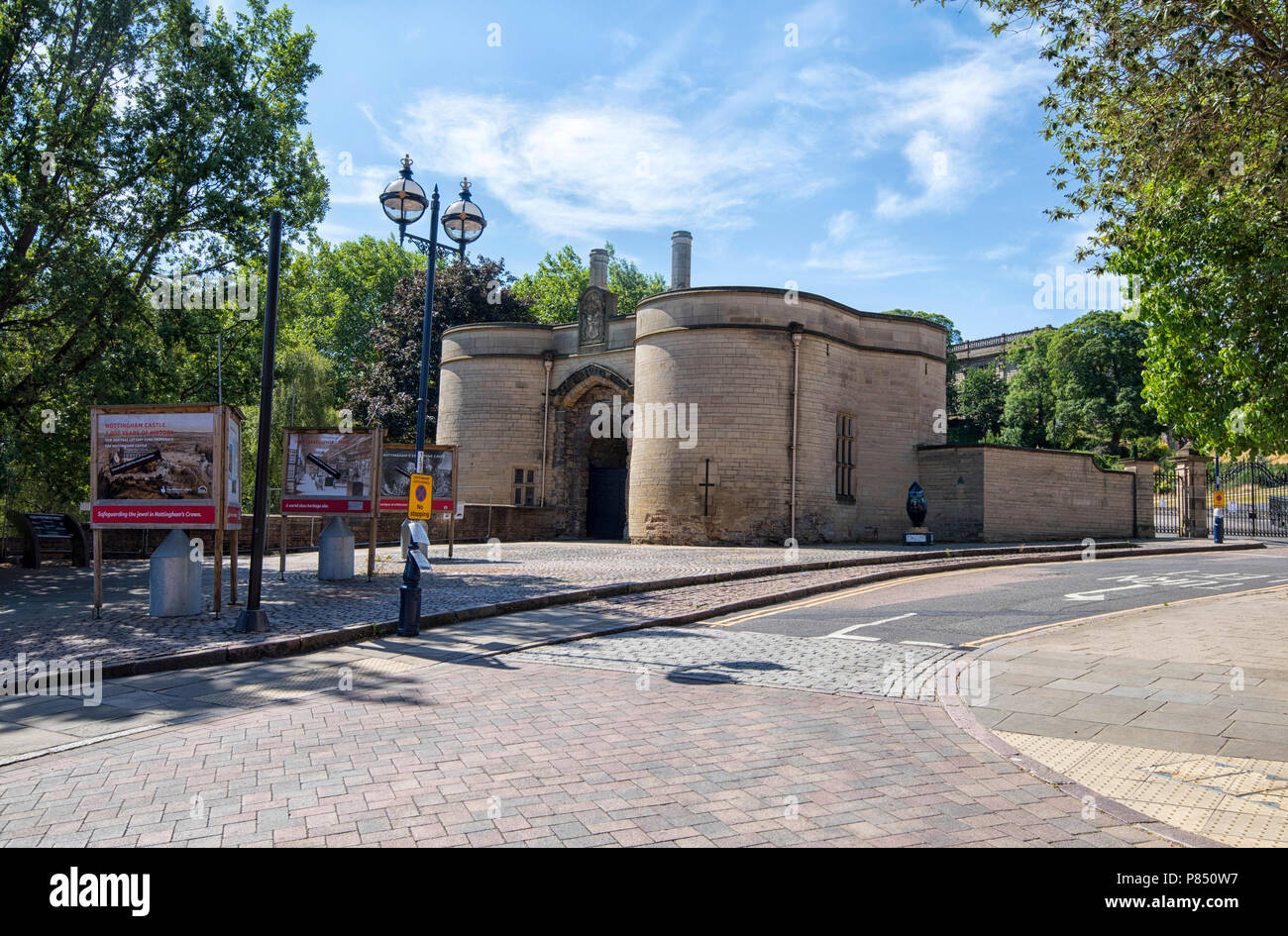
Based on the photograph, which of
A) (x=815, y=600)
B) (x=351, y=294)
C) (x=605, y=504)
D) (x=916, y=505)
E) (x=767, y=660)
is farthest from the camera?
(x=351, y=294)

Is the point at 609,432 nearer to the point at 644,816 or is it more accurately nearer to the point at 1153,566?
the point at 1153,566

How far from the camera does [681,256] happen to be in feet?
112

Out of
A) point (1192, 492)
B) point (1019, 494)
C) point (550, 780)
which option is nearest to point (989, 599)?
point (550, 780)

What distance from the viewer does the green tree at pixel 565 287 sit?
192 ft

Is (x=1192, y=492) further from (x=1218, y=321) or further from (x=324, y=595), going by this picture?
(x=324, y=595)

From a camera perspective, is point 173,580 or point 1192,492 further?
point 1192,492

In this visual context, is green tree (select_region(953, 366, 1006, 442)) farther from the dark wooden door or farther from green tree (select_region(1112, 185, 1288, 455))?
green tree (select_region(1112, 185, 1288, 455))

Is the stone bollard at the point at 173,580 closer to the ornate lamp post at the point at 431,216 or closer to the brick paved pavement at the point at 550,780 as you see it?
the ornate lamp post at the point at 431,216

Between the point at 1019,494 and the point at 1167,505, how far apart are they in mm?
17591

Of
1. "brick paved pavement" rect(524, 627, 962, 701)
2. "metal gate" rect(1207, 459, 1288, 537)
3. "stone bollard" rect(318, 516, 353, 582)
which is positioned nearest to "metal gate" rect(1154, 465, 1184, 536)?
"metal gate" rect(1207, 459, 1288, 537)

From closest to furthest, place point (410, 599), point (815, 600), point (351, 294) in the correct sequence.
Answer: point (410, 599), point (815, 600), point (351, 294)

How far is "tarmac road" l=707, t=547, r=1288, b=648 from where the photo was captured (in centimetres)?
1038

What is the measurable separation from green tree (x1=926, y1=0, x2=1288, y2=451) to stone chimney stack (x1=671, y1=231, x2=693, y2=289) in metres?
24.2

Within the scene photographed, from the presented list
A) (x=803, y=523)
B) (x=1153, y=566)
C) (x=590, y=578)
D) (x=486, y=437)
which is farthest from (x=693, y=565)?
(x=486, y=437)
